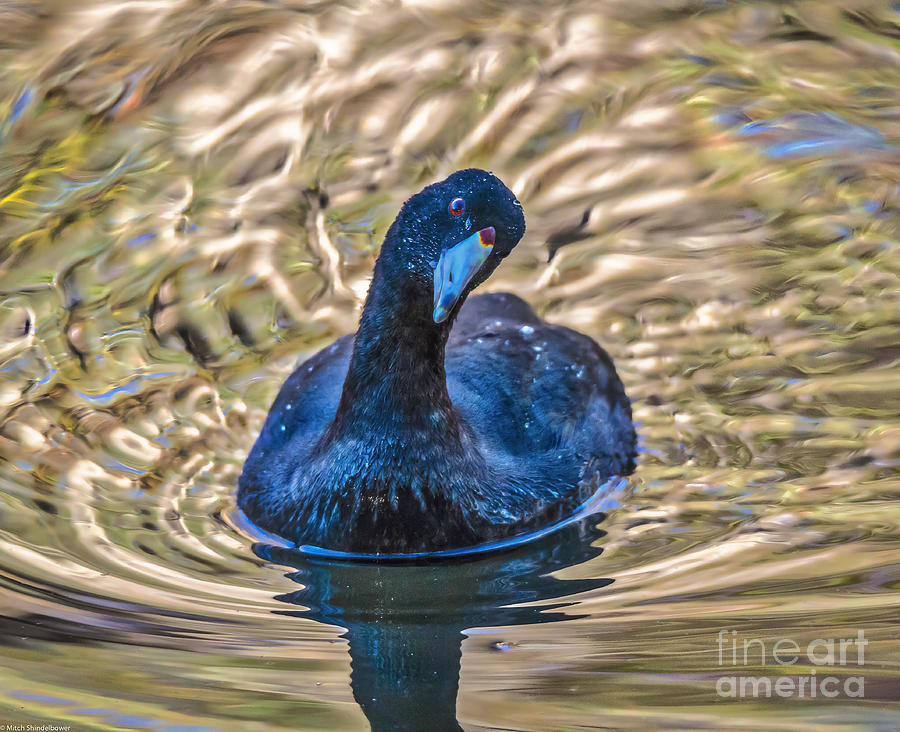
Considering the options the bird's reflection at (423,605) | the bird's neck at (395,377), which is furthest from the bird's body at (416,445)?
the bird's reflection at (423,605)

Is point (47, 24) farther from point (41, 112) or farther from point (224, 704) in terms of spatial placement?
point (224, 704)

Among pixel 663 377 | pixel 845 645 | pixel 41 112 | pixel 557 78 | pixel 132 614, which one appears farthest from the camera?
pixel 557 78

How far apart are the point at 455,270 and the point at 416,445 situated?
2.18 ft

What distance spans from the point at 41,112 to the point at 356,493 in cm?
383

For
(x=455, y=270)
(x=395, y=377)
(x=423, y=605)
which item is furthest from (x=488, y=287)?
(x=423, y=605)

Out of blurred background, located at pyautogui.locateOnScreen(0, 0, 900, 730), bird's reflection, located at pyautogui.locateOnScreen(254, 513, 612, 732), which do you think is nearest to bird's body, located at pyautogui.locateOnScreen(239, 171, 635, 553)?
bird's reflection, located at pyautogui.locateOnScreen(254, 513, 612, 732)

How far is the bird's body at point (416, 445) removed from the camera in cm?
461

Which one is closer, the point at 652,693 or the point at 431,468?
the point at 652,693

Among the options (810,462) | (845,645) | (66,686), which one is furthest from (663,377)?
(66,686)

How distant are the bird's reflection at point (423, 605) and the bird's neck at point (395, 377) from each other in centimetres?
48

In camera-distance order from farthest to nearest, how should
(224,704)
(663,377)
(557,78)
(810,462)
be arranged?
(557,78) → (663,377) → (810,462) → (224,704)

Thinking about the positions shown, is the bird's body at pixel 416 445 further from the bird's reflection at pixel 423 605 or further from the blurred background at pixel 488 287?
the blurred background at pixel 488 287

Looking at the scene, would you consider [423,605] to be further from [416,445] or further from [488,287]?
[488,287]

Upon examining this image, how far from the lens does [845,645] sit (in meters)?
3.74
